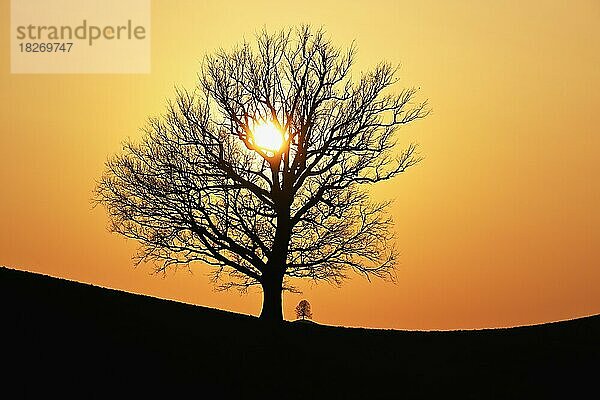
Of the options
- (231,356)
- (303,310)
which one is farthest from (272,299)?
(303,310)

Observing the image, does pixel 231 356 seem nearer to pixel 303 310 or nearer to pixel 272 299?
pixel 272 299

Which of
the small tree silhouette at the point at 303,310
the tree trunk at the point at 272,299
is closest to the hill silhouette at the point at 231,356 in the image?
the tree trunk at the point at 272,299

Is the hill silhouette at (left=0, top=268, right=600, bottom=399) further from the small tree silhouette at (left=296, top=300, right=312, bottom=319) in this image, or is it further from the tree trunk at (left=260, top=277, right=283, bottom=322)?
the small tree silhouette at (left=296, top=300, right=312, bottom=319)

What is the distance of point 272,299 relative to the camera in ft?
118

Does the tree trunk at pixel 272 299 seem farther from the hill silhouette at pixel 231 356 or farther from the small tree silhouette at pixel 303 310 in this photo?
the small tree silhouette at pixel 303 310

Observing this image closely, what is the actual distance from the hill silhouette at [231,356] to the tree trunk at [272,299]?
1330 mm

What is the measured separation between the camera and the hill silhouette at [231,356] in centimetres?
2256

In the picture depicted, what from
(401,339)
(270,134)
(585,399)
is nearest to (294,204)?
(270,134)

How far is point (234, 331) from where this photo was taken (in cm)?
2997

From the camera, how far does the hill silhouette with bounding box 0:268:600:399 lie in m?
22.6

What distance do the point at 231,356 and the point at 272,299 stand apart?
9732mm

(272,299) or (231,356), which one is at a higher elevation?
(272,299)

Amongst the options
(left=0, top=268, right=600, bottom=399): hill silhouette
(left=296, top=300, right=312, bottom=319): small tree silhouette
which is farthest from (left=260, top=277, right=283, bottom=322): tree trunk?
(left=296, top=300, right=312, bottom=319): small tree silhouette

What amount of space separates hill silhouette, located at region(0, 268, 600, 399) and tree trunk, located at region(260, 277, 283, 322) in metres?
1.33
